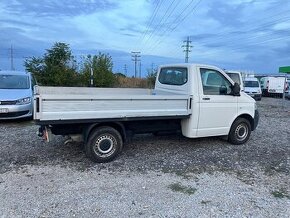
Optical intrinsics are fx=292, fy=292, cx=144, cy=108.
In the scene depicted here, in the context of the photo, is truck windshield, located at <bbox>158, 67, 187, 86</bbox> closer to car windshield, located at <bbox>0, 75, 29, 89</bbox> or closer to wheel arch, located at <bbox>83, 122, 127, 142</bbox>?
wheel arch, located at <bbox>83, 122, 127, 142</bbox>

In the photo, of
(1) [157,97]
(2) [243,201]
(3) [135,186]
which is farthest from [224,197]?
(1) [157,97]

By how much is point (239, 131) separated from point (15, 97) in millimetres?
6856

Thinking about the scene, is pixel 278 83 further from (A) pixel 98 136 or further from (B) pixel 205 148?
(A) pixel 98 136

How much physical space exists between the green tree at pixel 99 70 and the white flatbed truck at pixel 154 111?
12.6 m

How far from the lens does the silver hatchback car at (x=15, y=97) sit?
9.09 meters

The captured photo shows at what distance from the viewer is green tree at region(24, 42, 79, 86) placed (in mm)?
18977

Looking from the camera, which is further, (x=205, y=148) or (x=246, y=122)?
(x=246, y=122)

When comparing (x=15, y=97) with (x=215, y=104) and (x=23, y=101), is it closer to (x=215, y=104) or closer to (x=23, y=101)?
(x=23, y=101)

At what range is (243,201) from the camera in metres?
4.32

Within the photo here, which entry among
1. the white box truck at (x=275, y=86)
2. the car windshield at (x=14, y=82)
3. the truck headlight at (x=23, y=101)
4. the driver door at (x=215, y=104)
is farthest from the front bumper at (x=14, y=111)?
the white box truck at (x=275, y=86)

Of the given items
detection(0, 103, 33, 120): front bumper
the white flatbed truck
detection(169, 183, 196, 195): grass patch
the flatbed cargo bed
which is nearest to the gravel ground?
detection(169, 183, 196, 195): grass patch

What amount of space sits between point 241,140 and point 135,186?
382 cm

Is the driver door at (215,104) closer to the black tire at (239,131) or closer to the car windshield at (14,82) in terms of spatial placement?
the black tire at (239,131)

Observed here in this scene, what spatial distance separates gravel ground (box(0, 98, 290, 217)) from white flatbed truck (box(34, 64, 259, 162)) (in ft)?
1.54
